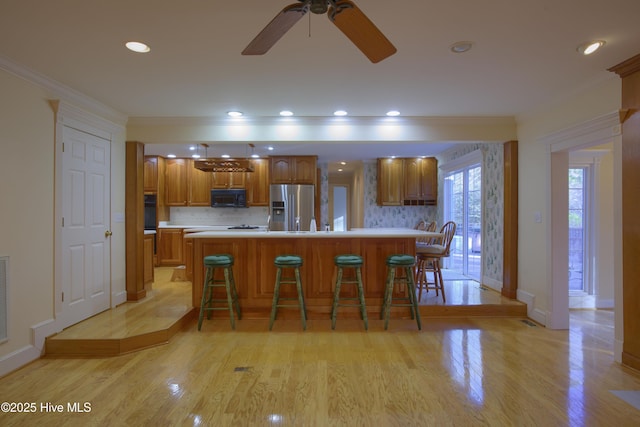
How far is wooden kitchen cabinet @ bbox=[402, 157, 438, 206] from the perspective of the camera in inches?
278

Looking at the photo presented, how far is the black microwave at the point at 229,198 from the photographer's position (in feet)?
23.6

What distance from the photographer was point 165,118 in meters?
4.23

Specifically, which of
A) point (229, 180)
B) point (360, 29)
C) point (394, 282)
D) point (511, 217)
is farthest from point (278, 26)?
point (229, 180)

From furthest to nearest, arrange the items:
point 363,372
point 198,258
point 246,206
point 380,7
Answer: point 246,206, point 198,258, point 363,372, point 380,7

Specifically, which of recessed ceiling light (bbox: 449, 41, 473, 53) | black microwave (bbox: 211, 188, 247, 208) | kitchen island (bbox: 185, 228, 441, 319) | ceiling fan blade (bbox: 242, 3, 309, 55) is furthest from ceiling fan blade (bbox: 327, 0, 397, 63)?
black microwave (bbox: 211, 188, 247, 208)

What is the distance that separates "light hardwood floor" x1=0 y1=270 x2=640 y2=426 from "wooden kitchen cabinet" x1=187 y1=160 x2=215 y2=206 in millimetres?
4202

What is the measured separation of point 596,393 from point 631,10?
2.39m

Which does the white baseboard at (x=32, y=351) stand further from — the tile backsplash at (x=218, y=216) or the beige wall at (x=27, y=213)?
the tile backsplash at (x=218, y=216)

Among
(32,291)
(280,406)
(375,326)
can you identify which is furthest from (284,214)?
(280,406)

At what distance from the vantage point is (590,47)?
246 centimetres

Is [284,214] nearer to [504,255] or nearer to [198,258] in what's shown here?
[198,258]

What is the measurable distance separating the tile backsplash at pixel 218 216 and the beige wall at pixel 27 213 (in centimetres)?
447

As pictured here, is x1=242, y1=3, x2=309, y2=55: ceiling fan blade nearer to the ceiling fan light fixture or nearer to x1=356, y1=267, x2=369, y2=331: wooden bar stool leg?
the ceiling fan light fixture

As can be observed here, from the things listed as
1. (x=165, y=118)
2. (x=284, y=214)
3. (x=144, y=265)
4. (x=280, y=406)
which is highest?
(x=165, y=118)
